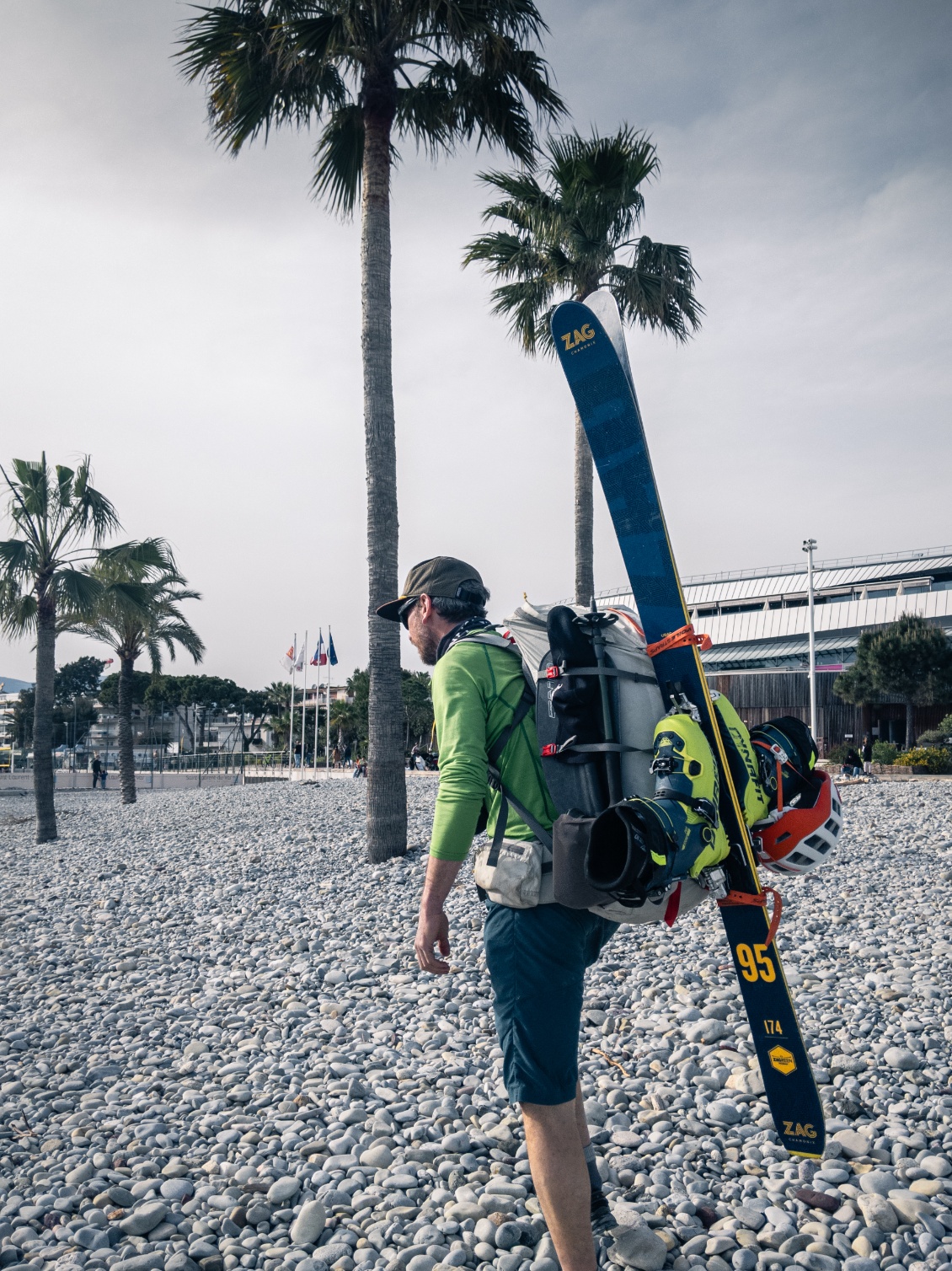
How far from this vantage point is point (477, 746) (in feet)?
6.44

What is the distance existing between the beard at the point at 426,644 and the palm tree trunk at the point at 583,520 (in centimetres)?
940

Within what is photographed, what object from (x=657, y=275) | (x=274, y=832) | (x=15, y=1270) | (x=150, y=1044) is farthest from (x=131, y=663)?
(x=15, y=1270)

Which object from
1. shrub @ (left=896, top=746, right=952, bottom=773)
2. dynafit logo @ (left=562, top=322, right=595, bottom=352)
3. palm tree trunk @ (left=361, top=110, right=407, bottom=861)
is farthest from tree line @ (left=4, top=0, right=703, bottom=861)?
shrub @ (left=896, top=746, right=952, bottom=773)

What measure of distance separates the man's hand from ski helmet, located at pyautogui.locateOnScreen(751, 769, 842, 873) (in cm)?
82

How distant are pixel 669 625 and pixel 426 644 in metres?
0.65

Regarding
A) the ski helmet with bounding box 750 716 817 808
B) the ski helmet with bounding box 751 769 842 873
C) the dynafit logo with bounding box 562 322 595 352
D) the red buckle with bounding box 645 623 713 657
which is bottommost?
the ski helmet with bounding box 751 769 842 873

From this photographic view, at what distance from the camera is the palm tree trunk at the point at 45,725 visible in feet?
48.8

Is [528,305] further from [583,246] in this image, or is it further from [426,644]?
[426,644]

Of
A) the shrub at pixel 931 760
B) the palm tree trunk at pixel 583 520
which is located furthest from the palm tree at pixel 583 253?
the shrub at pixel 931 760

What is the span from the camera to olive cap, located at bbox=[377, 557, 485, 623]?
2299 millimetres

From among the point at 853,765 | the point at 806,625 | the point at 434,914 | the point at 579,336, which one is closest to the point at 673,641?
the point at 434,914

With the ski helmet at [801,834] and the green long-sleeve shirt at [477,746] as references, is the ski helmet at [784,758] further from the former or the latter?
the green long-sleeve shirt at [477,746]

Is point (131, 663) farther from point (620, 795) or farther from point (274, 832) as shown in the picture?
point (620, 795)

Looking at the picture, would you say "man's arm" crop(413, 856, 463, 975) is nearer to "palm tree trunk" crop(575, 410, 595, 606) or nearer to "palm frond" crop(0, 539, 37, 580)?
"palm tree trunk" crop(575, 410, 595, 606)
